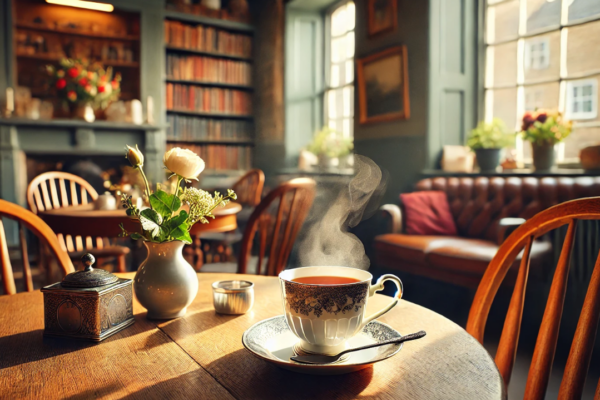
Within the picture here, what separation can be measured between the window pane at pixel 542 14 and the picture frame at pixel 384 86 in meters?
1.02

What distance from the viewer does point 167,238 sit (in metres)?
0.76

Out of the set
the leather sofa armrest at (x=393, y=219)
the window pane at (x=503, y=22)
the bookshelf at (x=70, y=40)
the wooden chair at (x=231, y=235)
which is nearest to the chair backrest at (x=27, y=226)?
the wooden chair at (x=231, y=235)

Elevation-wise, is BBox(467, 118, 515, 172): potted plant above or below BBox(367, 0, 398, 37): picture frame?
below

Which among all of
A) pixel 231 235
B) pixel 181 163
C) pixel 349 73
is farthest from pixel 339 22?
pixel 181 163

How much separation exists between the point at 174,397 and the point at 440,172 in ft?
12.1

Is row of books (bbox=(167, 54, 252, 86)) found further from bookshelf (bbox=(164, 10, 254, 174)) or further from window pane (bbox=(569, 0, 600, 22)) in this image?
window pane (bbox=(569, 0, 600, 22))

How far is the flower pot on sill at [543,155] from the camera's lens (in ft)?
10.9

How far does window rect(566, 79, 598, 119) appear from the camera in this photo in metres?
3.44

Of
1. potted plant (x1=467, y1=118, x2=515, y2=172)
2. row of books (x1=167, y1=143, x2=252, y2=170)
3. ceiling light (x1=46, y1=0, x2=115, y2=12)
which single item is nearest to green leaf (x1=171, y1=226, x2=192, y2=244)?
potted plant (x1=467, y1=118, x2=515, y2=172)

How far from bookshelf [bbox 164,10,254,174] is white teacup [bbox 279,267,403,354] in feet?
17.8

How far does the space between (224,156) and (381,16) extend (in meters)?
2.67

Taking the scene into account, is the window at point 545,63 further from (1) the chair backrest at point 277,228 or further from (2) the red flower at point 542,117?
(1) the chair backrest at point 277,228

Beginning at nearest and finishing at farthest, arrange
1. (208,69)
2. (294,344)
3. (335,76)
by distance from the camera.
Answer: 1. (294,344)
2. (335,76)
3. (208,69)

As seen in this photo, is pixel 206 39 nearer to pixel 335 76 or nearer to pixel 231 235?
pixel 335 76
